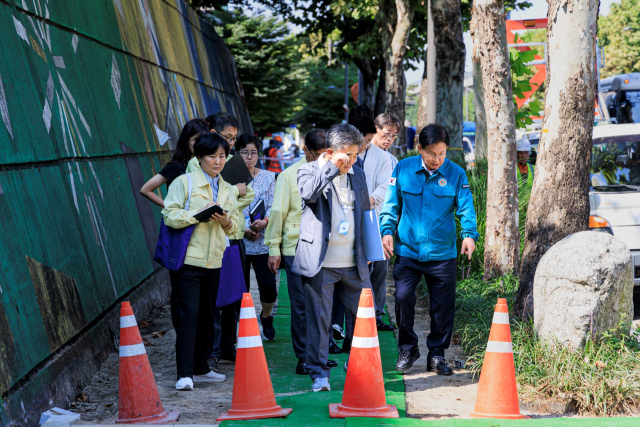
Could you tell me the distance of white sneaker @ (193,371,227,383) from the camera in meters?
5.72

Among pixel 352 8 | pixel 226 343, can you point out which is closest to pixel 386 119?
pixel 226 343

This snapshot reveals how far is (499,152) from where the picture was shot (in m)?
8.50

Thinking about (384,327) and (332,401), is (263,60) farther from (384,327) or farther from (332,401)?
(332,401)

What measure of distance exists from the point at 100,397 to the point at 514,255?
16.3ft

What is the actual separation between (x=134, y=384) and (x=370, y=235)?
189cm

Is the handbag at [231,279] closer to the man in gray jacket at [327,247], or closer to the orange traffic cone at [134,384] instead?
the man in gray jacket at [327,247]

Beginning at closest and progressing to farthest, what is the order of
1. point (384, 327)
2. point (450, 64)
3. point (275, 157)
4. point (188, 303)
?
point (188, 303) < point (384, 327) < point (450, 64) < point (275, 157)

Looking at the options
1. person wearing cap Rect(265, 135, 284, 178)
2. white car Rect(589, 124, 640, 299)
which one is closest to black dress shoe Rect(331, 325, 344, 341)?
white car Rect(589, 124, 640, 299)

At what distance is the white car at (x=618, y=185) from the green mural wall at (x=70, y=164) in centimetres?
499

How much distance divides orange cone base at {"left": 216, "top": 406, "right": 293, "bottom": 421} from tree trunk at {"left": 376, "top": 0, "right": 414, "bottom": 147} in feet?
44.4

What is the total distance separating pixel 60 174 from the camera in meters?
5.92

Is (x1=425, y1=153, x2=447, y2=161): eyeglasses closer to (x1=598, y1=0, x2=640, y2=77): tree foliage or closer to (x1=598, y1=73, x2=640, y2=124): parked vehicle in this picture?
(x1=598, y1=73, x2=640, y2=124): parked vehicle

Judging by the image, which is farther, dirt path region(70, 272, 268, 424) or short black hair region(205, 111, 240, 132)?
short black hair region(205, 111, 240, 132)

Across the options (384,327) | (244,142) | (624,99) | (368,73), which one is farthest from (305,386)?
(368,73)
